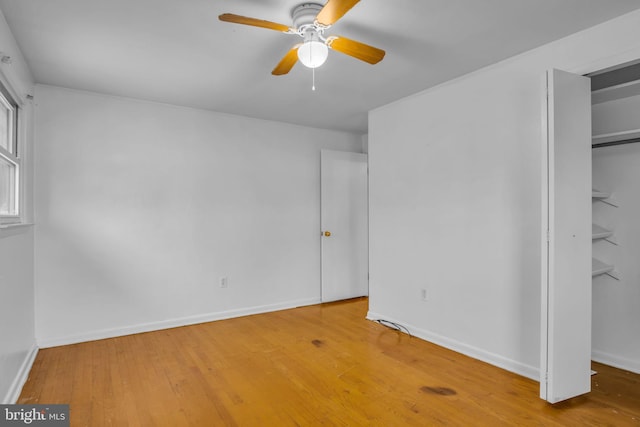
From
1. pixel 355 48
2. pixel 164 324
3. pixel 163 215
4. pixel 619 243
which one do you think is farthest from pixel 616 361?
pixel 163 215

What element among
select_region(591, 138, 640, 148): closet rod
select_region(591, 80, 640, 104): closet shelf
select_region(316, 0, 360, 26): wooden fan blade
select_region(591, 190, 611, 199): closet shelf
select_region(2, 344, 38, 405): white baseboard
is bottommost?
select_region(2, 344, 38, 405): white baseboard

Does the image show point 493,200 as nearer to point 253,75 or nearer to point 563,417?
point 563,417

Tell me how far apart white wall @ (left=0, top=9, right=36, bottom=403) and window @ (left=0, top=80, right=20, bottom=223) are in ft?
0.24

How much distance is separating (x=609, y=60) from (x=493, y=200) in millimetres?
1151

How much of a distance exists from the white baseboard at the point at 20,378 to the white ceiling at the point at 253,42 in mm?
2281

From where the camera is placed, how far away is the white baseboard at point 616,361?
2.74m

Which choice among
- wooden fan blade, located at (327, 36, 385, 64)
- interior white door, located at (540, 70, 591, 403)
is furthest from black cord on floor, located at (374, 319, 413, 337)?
wooden fan blade, located at (327, 36, 385, 64)

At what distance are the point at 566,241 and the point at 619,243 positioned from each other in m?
1.10

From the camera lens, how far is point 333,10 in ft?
5.63

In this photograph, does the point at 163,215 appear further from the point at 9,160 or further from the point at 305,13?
the point at 305,13

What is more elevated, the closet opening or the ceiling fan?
the ceiling fan

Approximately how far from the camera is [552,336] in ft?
7.26

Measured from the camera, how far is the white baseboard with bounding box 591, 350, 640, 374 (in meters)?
2.74

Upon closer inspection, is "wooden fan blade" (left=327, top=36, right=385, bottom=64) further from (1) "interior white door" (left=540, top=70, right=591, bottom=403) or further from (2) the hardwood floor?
(2) the hardwood floor
